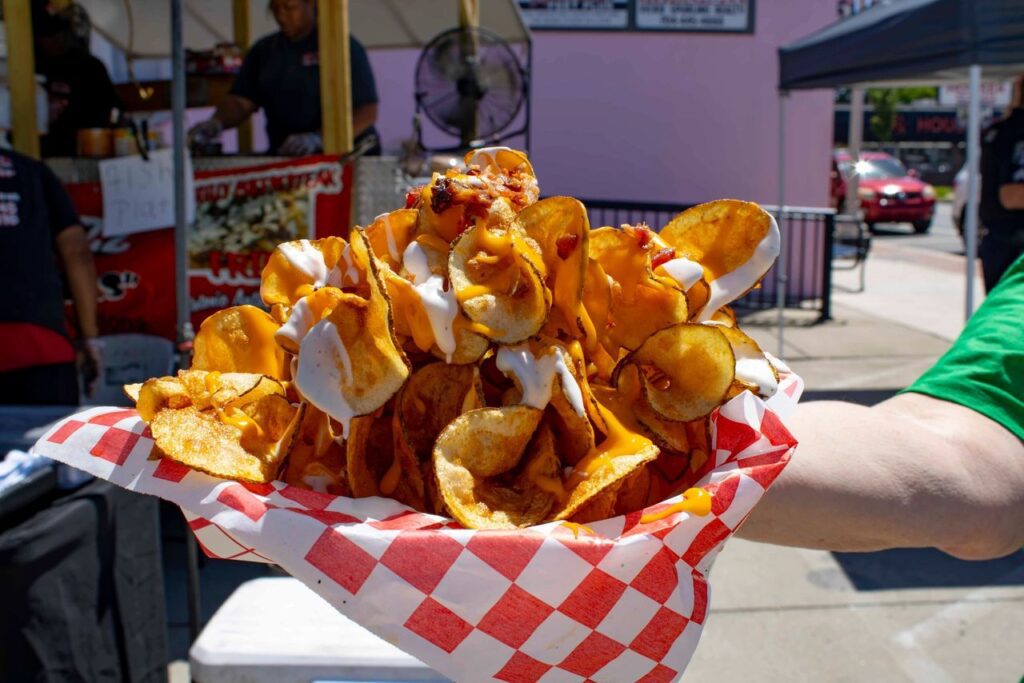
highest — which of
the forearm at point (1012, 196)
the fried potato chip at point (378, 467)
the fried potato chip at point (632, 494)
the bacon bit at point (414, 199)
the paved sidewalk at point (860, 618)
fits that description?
the forearm at point (1012, 196)

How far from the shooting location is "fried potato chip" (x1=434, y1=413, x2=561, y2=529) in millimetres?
1002

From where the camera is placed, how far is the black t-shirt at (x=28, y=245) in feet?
11.7

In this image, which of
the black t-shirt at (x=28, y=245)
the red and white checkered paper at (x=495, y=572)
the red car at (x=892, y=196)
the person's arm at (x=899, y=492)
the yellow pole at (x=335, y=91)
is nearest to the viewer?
the red and white checkered paper at (x=495, y=572)

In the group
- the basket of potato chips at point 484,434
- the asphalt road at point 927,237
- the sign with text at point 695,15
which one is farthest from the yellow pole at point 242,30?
the asphalt road at point 927,237

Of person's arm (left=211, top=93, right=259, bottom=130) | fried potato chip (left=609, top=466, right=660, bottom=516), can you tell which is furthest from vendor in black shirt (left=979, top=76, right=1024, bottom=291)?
fried potato chip (left=609, top=466, right=660, bottom=516)

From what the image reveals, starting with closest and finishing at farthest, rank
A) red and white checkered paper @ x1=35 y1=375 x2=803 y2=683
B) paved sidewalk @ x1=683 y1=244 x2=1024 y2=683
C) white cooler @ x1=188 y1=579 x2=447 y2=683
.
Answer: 1. red and white checkered paper @ x1=35 y1=375 x2=803 y2=683
2. white cooler @ x1=188 y1=579 x2=447 y2=683
3. paved sidewalk @ x1=683 y1=244 x2=1024 y2=683

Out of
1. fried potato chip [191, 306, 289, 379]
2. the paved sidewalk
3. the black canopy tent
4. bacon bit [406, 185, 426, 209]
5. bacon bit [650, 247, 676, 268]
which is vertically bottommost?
the paved sidewalk

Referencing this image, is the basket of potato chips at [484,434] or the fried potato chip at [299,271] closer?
the basket of potato chips at [484,434]

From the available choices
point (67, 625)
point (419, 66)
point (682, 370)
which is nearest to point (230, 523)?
point (682, 370)

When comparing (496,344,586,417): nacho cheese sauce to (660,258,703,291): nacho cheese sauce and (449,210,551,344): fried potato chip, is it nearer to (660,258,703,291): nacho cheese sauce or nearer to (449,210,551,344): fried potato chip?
(449,210,551,344): fried potato chip

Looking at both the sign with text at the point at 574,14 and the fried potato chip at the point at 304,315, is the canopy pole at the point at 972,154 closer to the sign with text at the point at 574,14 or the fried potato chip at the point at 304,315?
the fried potato chip at the point at 304,315

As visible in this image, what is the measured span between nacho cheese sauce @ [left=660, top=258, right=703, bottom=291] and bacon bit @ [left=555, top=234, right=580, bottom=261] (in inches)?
5.7

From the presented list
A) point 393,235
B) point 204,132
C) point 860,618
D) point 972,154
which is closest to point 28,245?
point 204,132

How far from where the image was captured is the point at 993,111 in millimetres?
23156
